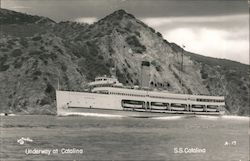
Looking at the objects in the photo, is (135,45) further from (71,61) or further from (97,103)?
(97,103)

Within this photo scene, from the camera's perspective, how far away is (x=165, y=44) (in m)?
184

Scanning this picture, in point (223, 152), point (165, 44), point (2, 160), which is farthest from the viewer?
point (165, 44)

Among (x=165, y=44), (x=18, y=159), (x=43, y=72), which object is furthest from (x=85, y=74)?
(x=18, y=159)

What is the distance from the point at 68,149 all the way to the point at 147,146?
7.77 meters

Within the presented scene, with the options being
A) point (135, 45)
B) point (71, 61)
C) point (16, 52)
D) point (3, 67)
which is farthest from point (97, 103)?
point (135, 45)

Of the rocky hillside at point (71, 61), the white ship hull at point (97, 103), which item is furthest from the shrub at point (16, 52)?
the white ship hull at point (97, 103)

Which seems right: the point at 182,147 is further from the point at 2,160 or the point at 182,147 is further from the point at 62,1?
the point at 2,160

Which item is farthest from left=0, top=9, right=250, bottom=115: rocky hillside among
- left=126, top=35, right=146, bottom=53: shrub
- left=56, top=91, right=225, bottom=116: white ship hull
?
left=56, top=91, right=225, bottom=116: white ship hull

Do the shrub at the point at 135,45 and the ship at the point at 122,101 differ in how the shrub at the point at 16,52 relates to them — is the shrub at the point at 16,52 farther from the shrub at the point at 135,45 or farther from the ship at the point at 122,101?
the ship at the point at 122,101

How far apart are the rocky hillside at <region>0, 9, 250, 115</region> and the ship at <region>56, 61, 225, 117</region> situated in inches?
771

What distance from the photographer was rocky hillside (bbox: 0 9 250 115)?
5221 inches

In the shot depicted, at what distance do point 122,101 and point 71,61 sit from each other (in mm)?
55965

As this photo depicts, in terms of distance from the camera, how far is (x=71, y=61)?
524 ft

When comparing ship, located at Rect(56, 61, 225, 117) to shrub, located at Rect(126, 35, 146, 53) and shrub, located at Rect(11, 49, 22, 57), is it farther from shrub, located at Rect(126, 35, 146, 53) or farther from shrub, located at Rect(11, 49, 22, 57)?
shrub, located at Rect(126, 35, 146, 53)
